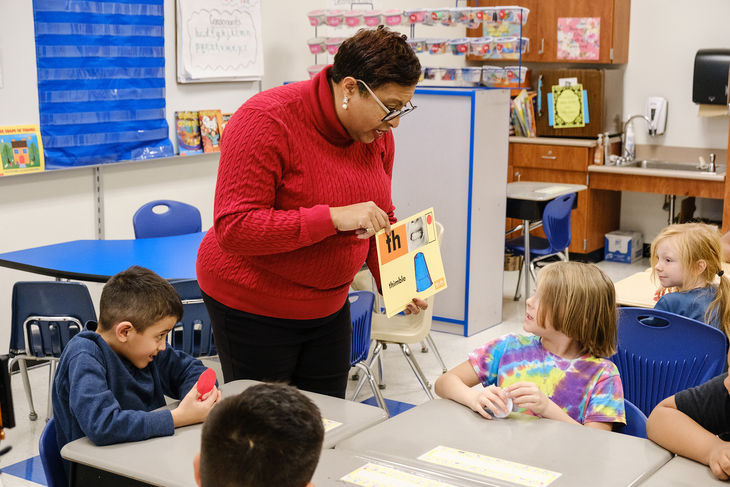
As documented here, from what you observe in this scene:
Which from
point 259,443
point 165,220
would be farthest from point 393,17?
point 259,443

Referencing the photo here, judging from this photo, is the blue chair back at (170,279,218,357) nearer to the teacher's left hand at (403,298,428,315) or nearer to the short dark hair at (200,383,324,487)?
the teacher's left hand at (403,298,428,315)

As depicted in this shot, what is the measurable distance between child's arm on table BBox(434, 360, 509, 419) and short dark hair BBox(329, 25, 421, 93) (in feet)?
2.24

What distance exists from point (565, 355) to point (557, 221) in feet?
11.6

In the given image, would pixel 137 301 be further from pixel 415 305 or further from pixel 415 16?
pixel 415 16

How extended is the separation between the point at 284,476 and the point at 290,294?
1005mm

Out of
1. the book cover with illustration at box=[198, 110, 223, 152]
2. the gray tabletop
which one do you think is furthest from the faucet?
the gray tabletop

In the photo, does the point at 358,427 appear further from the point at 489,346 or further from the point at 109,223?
the point at 109,223

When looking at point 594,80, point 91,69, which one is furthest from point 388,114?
point 594,80

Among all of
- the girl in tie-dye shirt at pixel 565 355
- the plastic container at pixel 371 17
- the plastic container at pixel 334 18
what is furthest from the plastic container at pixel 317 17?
the girl in tie-dye shirt at pixel 565 355

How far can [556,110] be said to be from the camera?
7.16 meters

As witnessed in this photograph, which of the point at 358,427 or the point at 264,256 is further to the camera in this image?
the point at 264,256

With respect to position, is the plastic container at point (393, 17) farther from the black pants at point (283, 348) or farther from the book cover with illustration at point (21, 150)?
the black pants at point (283, 348)

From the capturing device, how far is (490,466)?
1.61 metres

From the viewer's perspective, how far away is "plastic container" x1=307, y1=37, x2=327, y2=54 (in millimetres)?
5484
